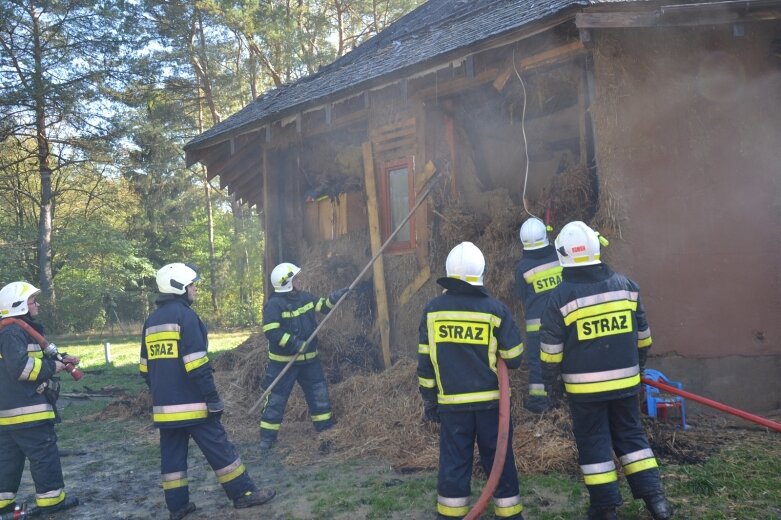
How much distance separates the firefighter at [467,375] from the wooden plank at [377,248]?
4.43m

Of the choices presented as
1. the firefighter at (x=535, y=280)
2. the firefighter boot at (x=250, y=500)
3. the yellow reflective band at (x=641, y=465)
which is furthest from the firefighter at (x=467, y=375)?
the firefighter at (x=535, y=280)

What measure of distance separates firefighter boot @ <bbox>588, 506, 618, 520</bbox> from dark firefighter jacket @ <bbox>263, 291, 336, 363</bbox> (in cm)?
396

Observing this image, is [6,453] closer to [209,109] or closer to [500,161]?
[500,161]

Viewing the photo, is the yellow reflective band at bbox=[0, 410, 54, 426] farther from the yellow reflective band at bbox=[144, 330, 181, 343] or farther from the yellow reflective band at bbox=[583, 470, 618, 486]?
the yellow reflective band at bbox=[583, 470, 618, 486]

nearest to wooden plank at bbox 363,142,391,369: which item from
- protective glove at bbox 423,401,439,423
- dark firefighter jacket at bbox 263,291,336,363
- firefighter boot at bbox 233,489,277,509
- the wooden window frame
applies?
the wooden window frame

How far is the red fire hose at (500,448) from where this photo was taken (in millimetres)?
3745

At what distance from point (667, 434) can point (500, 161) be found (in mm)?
4204

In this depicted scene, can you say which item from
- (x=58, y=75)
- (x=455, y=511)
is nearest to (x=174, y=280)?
(x=455, y=511)

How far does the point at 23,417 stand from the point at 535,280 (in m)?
4.83

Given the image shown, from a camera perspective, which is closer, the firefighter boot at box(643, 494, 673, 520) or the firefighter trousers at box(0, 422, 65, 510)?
the firefighter boot at box(643, 494, 673, 520)

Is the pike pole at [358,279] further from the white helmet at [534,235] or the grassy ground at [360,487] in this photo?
the white helmet at [534,235]

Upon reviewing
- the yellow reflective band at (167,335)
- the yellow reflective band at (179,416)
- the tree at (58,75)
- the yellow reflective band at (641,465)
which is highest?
the tree at (58,75)

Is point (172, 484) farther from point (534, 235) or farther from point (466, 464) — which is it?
point (534, 235)

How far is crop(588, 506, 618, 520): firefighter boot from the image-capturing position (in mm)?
3986
